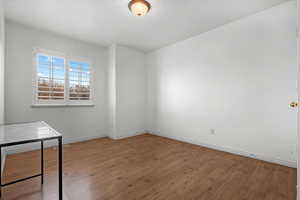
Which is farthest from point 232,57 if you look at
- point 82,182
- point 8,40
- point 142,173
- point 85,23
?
point 8,40

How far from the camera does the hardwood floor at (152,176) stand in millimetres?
1634

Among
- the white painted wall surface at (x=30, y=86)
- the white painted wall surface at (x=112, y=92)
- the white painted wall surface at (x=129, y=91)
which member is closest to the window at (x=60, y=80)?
the white painted wall surface at (x=30, y=86)

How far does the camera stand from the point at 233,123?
9.39 ft

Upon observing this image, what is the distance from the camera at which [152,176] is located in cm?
203

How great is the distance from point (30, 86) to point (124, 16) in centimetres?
250

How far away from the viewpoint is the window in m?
3.16

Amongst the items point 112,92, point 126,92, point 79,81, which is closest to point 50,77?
point 79,81

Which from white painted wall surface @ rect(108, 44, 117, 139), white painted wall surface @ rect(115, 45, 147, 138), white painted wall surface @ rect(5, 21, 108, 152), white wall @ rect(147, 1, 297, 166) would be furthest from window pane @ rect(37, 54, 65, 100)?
white wall @ rect(147, 1, 297, 166)

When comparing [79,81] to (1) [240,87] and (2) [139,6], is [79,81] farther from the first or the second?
(1) [240,87]

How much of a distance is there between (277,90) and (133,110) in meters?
3.40

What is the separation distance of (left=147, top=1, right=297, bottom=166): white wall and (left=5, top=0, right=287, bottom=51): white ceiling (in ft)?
1.09

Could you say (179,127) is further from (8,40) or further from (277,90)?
(8,40)

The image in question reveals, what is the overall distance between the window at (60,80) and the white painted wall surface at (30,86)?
14 cm

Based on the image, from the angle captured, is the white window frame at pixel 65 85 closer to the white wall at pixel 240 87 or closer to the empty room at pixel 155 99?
the empty room at pixel 155 99
